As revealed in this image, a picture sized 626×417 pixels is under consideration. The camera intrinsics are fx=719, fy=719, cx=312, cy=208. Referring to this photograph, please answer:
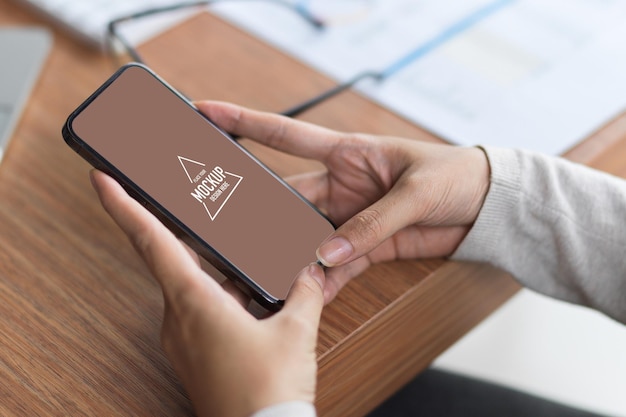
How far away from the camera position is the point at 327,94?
2.16 feet

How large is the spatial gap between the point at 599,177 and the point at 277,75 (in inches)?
12.0

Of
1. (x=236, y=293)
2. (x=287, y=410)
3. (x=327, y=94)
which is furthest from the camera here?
(x=327, y=94)

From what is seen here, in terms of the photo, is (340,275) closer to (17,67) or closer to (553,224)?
(553,224)

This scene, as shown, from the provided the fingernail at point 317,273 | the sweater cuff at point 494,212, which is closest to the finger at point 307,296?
the fingernail at point 317,273

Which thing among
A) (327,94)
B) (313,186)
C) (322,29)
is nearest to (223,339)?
(313,186)

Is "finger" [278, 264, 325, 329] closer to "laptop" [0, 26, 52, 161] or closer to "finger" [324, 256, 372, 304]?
"finger" [324, 256, 372, 304]

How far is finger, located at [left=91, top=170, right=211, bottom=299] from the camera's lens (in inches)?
16.6

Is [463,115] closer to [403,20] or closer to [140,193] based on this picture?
[403,20]

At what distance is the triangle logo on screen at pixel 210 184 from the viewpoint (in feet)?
1.58

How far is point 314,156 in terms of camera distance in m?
0.57

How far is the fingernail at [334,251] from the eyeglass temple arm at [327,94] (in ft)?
0.64

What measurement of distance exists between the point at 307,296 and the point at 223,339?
2.6 inches

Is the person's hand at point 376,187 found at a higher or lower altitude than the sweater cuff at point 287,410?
higher

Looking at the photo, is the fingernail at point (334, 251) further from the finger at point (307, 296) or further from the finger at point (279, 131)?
the finger at point (279, 131)
